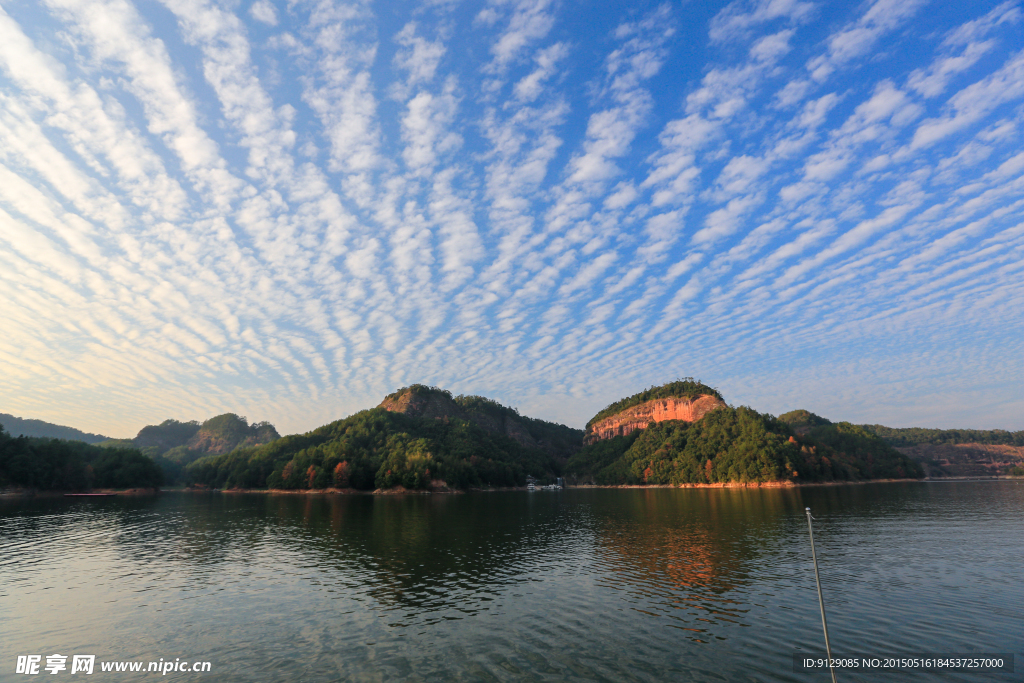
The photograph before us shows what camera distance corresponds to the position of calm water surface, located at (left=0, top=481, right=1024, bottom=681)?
21234mm

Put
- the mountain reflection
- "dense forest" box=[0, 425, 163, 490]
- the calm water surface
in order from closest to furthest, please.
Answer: the calm water surface, the mountain reflection, "dense forest" box=[0, 425, 163, 490]

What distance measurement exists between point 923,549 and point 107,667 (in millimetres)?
67139

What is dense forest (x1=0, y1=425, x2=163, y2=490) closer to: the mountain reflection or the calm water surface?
the mountain reflection

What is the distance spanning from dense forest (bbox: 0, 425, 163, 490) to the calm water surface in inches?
4966

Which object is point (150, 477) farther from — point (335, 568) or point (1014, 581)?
point (1014, 581)

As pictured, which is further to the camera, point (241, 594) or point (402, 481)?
point (402, 481)

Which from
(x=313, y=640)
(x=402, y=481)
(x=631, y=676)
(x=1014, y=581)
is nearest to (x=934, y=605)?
(x=1014, y=581)

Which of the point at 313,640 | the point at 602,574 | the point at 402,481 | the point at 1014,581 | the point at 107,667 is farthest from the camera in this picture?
the point at 402,481

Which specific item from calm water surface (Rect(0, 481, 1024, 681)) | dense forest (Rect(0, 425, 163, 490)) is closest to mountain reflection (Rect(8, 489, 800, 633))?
calm water surface (Rect(0, 481, 1024, 681))

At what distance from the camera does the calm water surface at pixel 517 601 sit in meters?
21.2

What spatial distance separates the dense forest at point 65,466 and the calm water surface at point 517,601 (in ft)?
414

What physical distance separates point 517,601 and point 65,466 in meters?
217

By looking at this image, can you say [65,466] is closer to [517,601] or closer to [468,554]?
[468,554]

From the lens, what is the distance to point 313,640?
78.9ft
